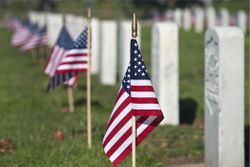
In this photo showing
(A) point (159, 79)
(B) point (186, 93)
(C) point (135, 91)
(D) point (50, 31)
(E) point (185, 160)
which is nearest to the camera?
A: (C) point (135, 91)

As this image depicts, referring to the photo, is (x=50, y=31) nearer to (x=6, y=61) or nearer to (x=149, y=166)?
(x=6, y=61)

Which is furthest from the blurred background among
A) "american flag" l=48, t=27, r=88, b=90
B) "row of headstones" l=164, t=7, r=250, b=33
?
"row of headstones" l=164, t=7, r=250, b=33

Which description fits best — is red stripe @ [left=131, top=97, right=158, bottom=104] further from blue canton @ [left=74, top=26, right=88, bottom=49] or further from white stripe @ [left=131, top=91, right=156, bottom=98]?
blue canton @ [left=74, top=26, right=88, bottom=49]

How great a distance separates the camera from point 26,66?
21359 mm

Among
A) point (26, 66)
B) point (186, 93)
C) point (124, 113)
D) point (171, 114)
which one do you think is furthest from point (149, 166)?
point (26, 66)

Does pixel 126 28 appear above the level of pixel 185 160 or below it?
above

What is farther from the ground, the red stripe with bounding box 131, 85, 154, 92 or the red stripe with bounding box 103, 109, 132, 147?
the red stripe with bounding box 131, 85, 154, 92

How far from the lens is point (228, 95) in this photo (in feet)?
24.4

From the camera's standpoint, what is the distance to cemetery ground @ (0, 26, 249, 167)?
8164 millimetres

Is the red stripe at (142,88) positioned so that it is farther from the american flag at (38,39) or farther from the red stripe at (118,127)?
the american flag at (38,39)

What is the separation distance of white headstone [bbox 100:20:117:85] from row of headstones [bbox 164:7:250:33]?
45.4 ft

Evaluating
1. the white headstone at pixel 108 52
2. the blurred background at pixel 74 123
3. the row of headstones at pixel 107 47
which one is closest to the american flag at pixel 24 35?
the blurred background at pixel 74 123

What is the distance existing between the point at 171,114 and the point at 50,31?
696 inches

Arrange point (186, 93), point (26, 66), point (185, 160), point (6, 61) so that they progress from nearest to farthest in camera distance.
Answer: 1. point (185, 160)
2. point (186, 93)
3. point (26, 66)
4. point (6, 61)
